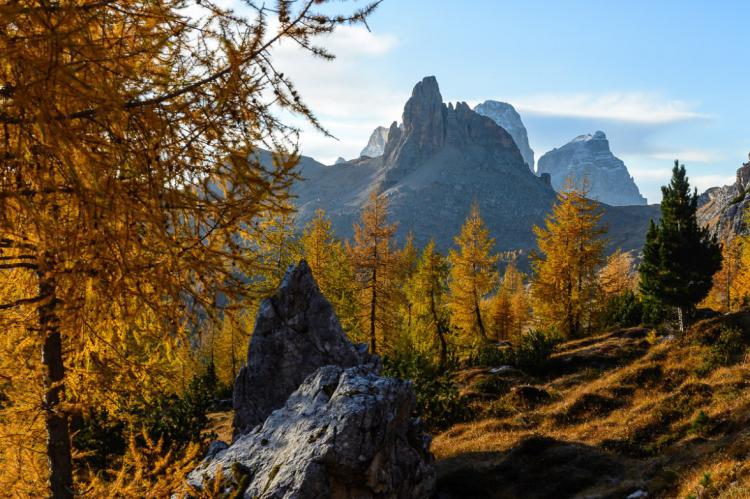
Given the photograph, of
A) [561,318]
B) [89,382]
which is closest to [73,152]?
[89,382]

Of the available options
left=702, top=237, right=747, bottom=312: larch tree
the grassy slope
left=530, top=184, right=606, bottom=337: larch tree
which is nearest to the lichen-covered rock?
the grassy slope

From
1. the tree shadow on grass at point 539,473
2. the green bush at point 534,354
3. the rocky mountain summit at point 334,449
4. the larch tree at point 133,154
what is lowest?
the tree shadow on grass at point 539,473

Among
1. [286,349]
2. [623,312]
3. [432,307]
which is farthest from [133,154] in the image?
[623,312]

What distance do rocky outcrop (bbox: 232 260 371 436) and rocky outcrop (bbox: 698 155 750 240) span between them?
1744 inches

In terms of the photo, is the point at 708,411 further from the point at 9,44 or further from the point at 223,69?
the point at 9,44

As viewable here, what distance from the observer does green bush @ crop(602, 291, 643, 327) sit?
90.0 ft

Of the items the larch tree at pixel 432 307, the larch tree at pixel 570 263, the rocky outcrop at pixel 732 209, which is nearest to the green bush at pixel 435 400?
the larch tree at pixel 432 307

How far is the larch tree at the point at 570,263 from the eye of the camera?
26906mm

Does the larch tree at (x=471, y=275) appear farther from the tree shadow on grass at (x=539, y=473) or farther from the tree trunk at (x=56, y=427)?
the tree trunk at (x=56, y=427)

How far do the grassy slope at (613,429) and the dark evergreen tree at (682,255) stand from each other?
1870 mm

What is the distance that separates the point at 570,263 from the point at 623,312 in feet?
17.8

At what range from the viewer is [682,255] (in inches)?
799

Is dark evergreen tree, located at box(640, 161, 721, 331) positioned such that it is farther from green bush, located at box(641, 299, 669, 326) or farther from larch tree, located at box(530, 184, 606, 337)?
larch tree, located at box(530, 184, 606, 337)

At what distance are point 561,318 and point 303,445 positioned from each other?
2515 cm
